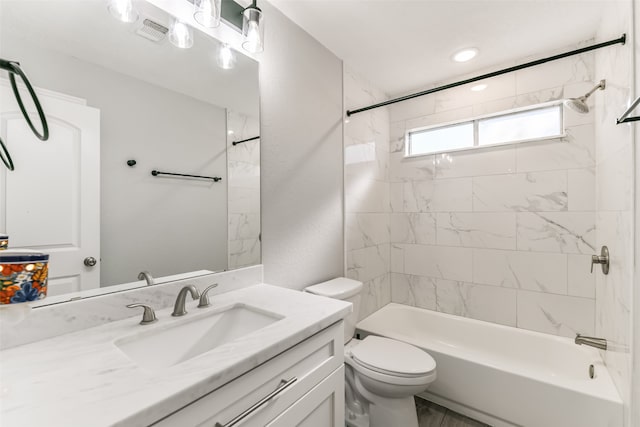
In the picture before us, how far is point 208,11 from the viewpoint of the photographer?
1179 mm

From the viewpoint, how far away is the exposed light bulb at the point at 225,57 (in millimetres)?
1375

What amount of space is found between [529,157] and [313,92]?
1685 mm

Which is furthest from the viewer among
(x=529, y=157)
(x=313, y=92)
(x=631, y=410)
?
(x=529, y=157)

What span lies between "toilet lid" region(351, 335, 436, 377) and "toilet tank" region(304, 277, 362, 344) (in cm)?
14

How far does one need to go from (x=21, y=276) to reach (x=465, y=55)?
2665mm

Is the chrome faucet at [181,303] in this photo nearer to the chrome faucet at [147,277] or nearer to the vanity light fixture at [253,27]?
the chrome faucet at [147,277]

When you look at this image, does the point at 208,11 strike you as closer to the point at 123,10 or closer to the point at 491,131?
the point at 123,10

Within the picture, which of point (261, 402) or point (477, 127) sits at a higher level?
point (477, 127)

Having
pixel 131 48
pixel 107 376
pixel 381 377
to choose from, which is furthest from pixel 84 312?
pixel 381 377

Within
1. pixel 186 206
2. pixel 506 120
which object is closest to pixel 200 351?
pixel 186 206

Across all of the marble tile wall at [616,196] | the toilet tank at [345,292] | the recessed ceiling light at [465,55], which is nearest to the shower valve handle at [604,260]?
the marble tile wall at [616,196]

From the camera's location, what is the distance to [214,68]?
1.35m

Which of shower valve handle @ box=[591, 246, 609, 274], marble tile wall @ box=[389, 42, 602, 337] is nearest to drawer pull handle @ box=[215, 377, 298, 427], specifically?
shower valve handle @ box=[591, 246, 609, 274]

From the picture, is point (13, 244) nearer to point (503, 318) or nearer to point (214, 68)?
point (214, 68)
